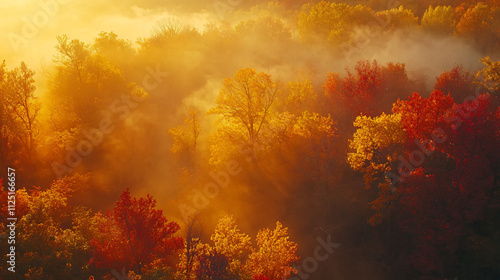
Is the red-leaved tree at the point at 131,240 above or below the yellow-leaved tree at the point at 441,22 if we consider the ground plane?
below

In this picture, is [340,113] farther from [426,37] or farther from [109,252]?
[426,37]

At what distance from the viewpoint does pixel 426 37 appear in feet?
246
